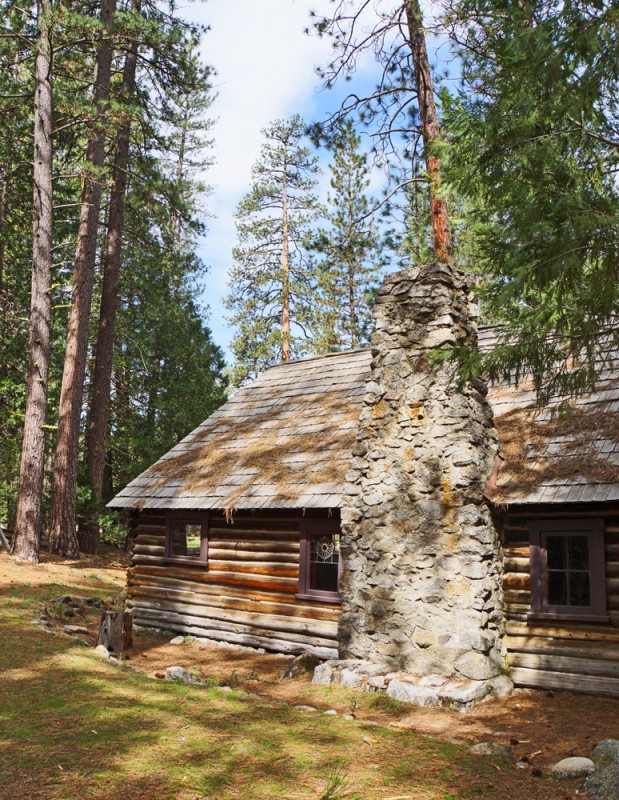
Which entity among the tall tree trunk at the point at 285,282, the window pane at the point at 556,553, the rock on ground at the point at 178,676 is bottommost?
the rock on ground at the point at 178,676

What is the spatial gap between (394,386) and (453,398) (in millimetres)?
922

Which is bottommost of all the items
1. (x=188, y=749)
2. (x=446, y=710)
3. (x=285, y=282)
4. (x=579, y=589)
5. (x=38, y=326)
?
(x=446, y=710)

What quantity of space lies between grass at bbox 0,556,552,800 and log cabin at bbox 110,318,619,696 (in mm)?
3040

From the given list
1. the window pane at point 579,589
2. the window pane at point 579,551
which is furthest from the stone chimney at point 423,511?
the window pane at point 579,589

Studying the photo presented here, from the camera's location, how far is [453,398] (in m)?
9.33

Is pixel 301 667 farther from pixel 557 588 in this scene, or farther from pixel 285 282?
pixel 285 282

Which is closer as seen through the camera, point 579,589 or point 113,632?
point 113,632

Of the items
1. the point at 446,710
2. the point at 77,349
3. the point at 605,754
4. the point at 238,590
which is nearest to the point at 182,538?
the point at 238,590

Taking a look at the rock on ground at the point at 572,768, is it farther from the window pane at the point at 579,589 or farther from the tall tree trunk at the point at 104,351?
the tall tree trunk at the point at 104,351

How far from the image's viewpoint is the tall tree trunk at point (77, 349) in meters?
18.9

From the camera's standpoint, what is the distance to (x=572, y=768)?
5914 mm

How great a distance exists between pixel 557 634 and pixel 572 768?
9.92 feet

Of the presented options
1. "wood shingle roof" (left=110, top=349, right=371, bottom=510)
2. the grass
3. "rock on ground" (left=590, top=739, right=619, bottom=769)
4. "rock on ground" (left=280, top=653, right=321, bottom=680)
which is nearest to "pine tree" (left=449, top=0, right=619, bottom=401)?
"rock on ground" (left=590, top=739, right=619, bottom=769)

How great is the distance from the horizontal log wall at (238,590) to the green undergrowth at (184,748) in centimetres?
335
